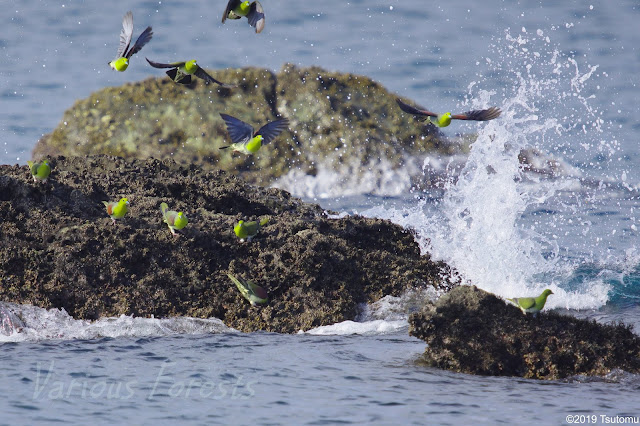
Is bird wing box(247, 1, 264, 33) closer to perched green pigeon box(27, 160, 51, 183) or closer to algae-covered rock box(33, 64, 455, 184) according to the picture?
perched green pigeon box(27, 160, 51, 183)

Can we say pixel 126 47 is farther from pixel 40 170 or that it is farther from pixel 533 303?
pixel 533 303

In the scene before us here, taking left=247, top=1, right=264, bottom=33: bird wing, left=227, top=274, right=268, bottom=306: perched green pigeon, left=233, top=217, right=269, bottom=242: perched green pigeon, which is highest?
left=247, top=1, right=264, bottom=33: bird wing

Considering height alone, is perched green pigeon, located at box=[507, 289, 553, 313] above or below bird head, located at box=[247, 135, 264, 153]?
below

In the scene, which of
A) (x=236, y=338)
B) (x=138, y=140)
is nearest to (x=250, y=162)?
(x=138, y=140)

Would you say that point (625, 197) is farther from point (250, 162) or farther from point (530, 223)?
point (250, 162)

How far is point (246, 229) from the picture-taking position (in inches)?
259

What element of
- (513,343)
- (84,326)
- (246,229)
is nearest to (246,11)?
(246,229)

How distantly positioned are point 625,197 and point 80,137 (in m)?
9.01

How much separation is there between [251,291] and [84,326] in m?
1.25

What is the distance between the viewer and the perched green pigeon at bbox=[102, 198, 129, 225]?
6.44m

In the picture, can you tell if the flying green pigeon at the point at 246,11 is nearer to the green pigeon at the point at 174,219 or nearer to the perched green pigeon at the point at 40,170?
the green pigeon at the point at 174,219

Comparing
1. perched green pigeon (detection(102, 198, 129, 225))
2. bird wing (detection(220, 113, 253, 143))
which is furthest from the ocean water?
bird wing (detection(220, 113, 253, 143))

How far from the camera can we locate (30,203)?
6570 mm

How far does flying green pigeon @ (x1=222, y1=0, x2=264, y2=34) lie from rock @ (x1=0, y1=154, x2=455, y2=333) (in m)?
1.80
